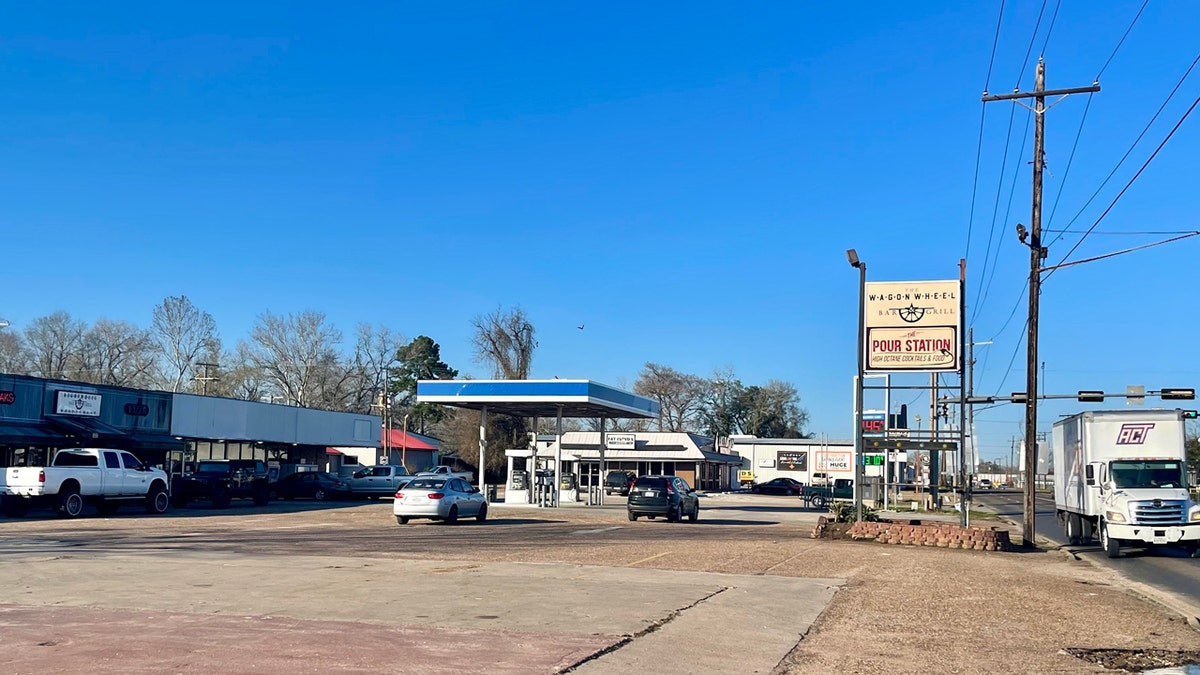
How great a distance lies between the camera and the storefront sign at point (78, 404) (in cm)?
3912

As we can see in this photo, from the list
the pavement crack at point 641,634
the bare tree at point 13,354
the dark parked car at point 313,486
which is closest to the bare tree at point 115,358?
the bare tree at point 13,354

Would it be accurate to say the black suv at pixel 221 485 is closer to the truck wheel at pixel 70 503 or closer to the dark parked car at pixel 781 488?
the truck wheel at pixel 70 503

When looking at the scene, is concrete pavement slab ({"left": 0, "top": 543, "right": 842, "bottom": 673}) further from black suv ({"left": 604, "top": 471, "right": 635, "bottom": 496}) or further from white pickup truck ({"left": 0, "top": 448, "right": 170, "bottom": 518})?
black suv ({"left": 604, "top": 471, "right": 635, "bottom": 496})

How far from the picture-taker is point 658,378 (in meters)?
112

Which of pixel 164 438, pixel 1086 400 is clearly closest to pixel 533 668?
pixel 1086 400

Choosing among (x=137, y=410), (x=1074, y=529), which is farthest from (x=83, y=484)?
(x=1074, y=529)

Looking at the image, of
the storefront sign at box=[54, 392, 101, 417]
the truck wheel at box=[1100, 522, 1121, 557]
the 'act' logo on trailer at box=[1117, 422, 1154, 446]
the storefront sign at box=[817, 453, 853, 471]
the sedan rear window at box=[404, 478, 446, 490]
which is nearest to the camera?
the truck wheel at box=[1100, 522, 1121, 557]

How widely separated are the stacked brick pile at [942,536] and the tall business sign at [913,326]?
19.1 ft

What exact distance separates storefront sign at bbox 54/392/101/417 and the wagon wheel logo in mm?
30009

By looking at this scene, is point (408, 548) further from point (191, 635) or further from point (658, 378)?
point (658, 378)

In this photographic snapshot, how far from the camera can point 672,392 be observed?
112m

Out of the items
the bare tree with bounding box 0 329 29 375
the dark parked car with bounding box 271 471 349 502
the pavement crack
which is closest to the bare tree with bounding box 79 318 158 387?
the bare tree with bounding box 0 329 29 375

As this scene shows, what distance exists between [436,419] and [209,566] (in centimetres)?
8446

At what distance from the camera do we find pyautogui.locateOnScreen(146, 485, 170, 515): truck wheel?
35.4m
